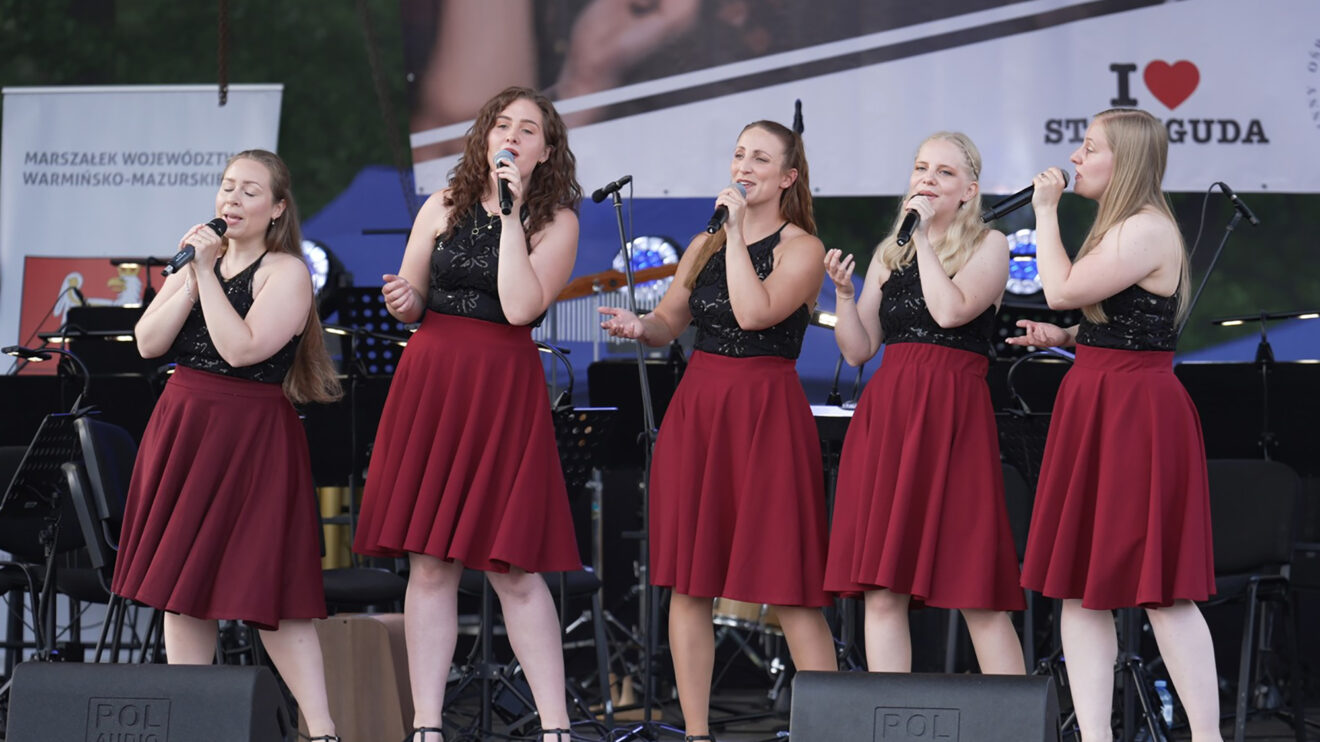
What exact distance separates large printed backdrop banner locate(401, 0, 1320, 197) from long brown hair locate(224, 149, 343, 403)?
2.78 meters

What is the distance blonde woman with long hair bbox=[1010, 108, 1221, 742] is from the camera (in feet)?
11.3

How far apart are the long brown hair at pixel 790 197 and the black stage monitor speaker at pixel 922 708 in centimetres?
135

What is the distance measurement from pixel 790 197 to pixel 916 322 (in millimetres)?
494

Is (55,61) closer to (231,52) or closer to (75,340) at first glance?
(231,52)

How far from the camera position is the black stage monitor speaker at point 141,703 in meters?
2.96

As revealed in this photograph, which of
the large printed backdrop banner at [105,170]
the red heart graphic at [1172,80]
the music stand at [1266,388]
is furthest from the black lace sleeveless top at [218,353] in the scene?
the red heart graphic at [1172,80]

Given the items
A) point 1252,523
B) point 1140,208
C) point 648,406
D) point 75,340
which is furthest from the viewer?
point 75,340

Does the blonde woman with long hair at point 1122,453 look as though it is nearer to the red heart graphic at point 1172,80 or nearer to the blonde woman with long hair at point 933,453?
the blonde woman with long hair at point 933,453

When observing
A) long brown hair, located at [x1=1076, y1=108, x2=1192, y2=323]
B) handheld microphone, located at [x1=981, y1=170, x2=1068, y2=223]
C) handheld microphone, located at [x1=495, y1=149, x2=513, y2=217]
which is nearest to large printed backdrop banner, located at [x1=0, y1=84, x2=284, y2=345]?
handheld microphone, located at [x1=495, y1=149, x2=513, y2=217]

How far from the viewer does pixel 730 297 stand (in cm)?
377

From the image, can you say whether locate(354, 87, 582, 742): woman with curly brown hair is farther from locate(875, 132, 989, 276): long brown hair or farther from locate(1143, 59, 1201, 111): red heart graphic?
locate(1143, 59, 1201, 111): red heart graphic

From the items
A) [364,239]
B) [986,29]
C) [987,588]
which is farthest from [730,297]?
[364,239]

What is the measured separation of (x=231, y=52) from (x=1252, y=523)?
5569 millimetres

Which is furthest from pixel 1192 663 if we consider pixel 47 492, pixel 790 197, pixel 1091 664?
pixel 47 492
